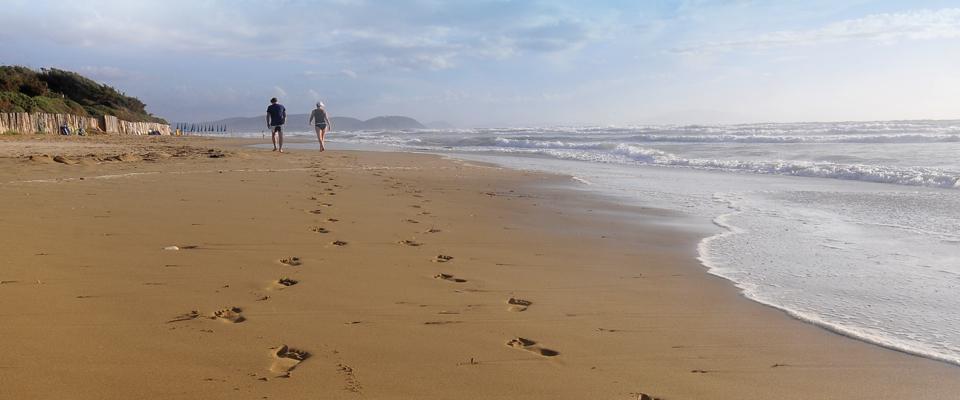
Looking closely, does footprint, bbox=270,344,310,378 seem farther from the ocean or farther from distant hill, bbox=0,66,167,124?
distant hill, bbox=0,66,167,124

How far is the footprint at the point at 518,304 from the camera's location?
11.0 feet

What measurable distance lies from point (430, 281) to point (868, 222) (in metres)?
5.27

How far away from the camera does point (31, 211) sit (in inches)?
212

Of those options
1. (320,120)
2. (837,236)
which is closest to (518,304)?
(837,236)

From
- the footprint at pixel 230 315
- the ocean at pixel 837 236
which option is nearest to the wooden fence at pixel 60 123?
the ocean at pixel 837 236

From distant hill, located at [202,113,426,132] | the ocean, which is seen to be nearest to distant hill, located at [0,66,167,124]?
the ocean

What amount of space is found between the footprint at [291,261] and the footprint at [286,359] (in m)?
1.53

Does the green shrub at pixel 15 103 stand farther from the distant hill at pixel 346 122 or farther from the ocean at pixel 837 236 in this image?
the distant hill at pixel 346 122

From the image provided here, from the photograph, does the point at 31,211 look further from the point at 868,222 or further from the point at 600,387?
the point at 868,222

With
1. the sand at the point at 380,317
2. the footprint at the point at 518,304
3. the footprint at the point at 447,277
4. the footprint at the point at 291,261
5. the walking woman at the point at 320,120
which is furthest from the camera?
the walking woman at the point at 320,120

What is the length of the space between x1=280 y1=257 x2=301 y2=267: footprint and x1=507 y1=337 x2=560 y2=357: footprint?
182 cm

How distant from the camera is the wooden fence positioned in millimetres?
24000

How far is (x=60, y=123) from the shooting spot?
27750mm

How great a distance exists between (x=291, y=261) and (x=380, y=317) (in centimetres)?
Result: 134
